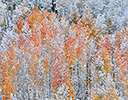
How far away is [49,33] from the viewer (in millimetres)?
38844

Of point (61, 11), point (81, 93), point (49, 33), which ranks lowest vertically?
point (81, 93)

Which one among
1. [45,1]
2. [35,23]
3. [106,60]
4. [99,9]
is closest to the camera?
[106,60]

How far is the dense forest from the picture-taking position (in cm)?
2633

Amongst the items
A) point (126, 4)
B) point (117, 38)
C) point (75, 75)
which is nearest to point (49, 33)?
point (75, 75)

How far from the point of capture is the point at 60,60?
100ft

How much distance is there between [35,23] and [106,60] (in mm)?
20131

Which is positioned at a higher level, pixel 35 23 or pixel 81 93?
pixel 35 23

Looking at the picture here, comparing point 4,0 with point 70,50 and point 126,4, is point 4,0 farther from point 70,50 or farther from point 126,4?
point 126,4

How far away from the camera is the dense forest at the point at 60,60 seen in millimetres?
26328

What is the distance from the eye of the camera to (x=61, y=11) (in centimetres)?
5191

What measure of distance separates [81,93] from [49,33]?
40.3 ft

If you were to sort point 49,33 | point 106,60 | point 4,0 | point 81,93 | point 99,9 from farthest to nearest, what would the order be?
point 99,9 < point 4,0 < point 49,33 < point 81,93 < point 106,60

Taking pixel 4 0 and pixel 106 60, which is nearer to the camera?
pixel 106 60

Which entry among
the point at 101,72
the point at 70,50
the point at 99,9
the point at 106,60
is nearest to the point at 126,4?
the point at 99,9
